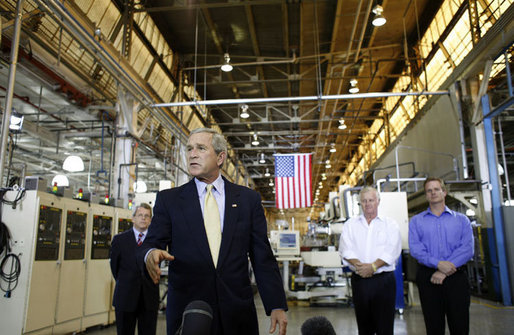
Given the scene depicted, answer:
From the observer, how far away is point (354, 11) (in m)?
8.99

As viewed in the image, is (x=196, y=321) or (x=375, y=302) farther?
(x=375, y=302)

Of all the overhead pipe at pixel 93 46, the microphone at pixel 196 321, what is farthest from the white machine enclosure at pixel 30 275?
the microphone at pixel 196 321

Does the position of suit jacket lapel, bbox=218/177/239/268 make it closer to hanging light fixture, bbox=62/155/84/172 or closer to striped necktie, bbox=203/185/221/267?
striped necktie, bbox=203/185/221/267

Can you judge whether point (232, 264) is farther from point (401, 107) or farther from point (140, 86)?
point (401, 107)

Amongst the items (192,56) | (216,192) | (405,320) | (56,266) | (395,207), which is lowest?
(405,320)

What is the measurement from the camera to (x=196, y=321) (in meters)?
0.82

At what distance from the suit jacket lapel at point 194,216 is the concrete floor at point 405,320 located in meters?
3.86

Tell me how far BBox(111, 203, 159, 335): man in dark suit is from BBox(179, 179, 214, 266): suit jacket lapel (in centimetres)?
153

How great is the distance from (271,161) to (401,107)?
6.78 meters

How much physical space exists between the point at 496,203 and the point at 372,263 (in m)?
5.78

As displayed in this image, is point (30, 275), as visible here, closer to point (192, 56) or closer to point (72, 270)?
point (72, 270)

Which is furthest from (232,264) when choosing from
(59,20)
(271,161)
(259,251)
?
(271,161)

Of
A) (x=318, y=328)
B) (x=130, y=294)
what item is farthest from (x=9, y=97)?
(x=318, y=328)

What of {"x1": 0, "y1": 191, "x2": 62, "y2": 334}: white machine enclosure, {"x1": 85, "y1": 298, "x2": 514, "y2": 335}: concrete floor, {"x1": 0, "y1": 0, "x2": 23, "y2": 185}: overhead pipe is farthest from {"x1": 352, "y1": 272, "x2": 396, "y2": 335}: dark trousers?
{"x1": 0, "y1": 0, "x2": 23, "y2": 185}: overhead pipe
